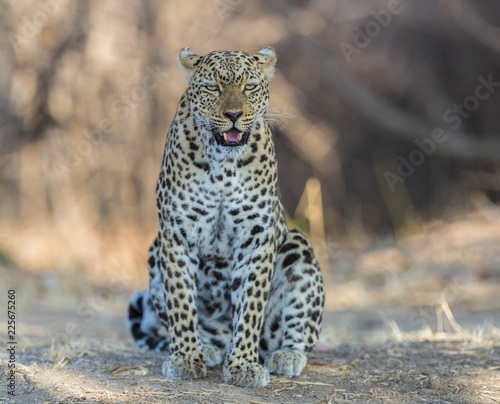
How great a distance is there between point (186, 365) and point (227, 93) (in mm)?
1640

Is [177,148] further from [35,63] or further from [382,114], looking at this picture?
[382,114]

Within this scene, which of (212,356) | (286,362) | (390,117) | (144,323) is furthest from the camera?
(390,117)

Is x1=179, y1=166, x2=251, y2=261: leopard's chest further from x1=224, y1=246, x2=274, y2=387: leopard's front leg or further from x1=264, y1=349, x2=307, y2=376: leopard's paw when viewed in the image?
x1=264, y1=349, x2=307, y2=376: leopard's paw

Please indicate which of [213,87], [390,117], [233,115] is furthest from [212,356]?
[390,117]

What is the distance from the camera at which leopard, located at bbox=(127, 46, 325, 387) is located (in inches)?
197

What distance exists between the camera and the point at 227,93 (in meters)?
4.97

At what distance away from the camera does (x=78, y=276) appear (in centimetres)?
1073

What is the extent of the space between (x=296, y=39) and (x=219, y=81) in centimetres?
858

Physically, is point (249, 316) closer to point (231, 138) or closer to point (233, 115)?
point (231, 138)

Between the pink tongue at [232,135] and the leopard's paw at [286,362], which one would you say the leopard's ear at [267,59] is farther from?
the leopard's paw at [286,362]

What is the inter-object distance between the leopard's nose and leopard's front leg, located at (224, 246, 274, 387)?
33.4 inches

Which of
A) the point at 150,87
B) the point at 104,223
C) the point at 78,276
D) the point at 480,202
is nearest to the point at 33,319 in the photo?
the point at 78,276

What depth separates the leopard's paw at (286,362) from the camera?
521 centimetres

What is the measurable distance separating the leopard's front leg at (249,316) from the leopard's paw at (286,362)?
0.72 feet
